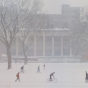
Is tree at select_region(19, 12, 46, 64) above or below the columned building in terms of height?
above

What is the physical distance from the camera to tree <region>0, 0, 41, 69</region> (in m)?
5.05

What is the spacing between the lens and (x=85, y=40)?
5.85 m

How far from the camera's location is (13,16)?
5301 millimetres
